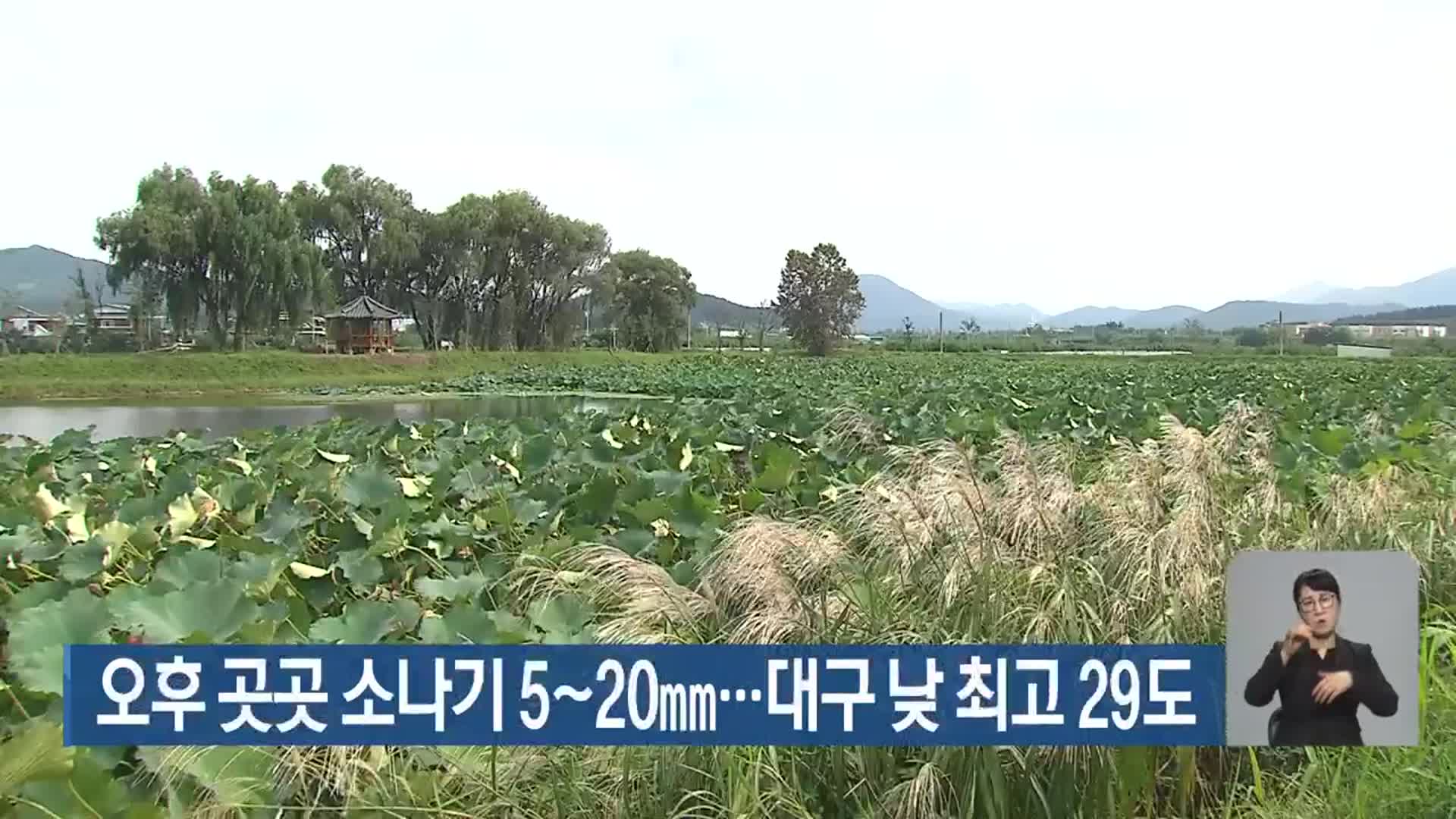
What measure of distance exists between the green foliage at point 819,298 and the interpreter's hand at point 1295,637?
49049mm

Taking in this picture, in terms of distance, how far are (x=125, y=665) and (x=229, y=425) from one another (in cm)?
2000

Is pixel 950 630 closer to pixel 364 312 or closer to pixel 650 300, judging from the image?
pixel 364 312

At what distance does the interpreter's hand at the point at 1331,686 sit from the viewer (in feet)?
6.57

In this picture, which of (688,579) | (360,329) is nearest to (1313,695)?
(688,579)

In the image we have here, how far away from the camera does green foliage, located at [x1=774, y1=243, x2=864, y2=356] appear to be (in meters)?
51.6

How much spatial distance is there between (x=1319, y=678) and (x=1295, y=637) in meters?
0.11

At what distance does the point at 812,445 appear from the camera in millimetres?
6438

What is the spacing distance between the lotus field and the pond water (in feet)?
45.4

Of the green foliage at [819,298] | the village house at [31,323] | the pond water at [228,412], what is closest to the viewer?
the pond water at [228,412]

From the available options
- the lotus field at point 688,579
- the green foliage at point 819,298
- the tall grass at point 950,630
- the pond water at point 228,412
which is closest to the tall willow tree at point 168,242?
the pond water at point 228,412

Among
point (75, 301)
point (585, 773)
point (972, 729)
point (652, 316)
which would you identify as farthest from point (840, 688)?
point (75, 301)

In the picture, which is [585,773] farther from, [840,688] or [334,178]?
[334,178]
